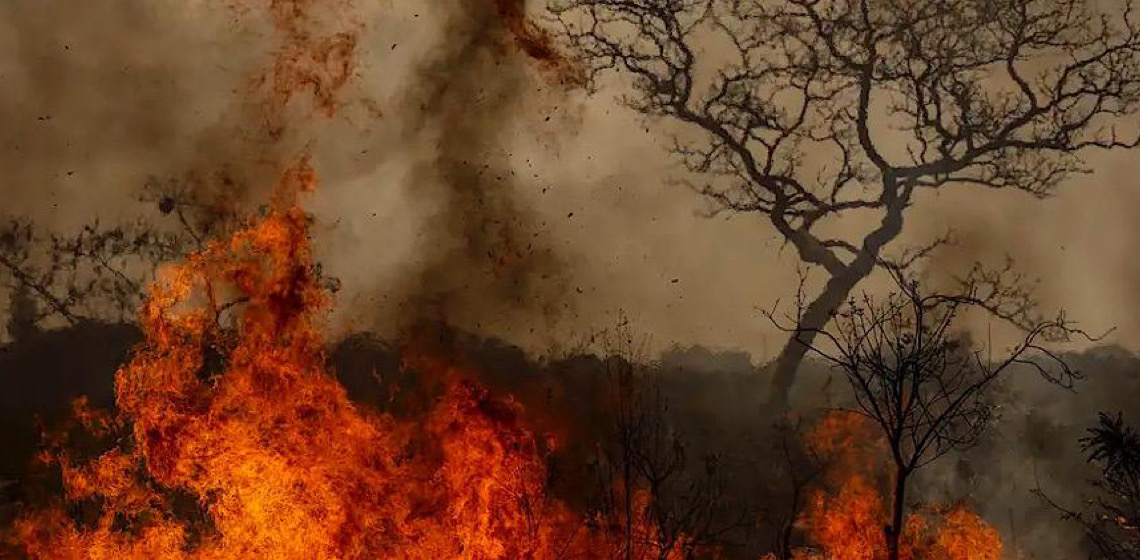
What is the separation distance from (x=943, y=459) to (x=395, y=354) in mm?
12406

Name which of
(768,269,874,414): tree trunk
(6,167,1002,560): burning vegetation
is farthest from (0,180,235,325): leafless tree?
(768,269,874,414): tree trunk

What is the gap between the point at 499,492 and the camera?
1505 centimetres

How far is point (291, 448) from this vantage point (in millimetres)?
14516

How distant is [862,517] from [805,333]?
13.9 feet

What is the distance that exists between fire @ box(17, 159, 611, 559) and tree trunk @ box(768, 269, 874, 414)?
5.95 metres

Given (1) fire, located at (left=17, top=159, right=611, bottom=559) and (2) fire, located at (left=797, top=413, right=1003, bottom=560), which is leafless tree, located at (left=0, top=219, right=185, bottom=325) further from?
(2) fire, located at (left=797, top=413, right=1003, bottom=560)

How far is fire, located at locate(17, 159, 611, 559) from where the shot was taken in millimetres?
14438

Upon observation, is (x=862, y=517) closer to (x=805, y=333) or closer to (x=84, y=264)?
(x=805, y=333)

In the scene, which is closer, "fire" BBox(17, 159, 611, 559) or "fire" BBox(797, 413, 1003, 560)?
"fire" BBox(17, 159, 611, 559)

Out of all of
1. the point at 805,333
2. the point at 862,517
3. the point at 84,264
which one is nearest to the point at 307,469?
the point at 862,517

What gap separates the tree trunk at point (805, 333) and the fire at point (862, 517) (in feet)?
3.79

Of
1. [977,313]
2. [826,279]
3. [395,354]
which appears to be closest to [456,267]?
[395,354]

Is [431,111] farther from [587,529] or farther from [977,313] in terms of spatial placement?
[977,313]

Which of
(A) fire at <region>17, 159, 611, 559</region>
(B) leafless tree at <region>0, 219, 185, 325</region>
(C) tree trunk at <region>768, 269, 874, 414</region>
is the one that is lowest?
(A) fire at <region>17, 159, 611, 559</region>
